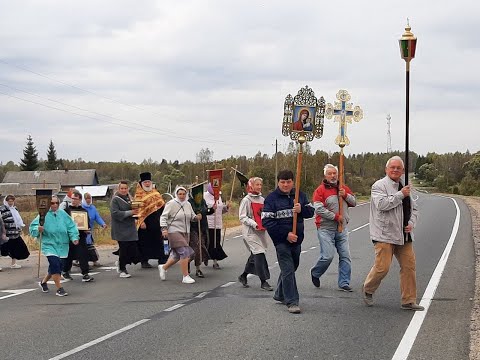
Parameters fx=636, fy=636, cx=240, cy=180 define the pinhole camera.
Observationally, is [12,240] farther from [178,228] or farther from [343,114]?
[343,114]

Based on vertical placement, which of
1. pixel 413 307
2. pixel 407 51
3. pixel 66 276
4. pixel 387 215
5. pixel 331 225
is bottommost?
pixel 66 276

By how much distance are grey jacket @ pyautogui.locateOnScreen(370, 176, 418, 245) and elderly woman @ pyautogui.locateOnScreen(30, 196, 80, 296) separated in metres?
5.27

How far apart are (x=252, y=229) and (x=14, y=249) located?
6.55 meters

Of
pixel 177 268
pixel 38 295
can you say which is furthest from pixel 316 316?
pixel 177 268

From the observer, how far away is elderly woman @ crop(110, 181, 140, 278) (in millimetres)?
12492

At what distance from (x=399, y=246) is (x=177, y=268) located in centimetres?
619

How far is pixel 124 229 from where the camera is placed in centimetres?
1269

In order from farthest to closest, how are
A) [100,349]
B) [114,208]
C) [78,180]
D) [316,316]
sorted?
[78,180] < [114,208] < [316,316] < [100,349]

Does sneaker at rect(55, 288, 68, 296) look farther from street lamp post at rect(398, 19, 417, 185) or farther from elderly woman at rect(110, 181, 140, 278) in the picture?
street lamp post at rect(398, 19, 417, 185)

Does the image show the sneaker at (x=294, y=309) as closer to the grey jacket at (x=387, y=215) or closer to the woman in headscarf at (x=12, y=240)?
the grey jacket at (x=387, y=215)

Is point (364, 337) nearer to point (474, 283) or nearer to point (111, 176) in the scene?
point (474, 283)

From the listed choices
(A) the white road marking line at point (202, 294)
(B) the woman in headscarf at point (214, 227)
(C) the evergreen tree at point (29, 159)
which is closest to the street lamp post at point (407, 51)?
(A) the white road marking line at point (202, 294)

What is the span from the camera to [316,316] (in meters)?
8.09

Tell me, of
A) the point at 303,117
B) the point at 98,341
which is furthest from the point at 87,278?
the point at 303,117
